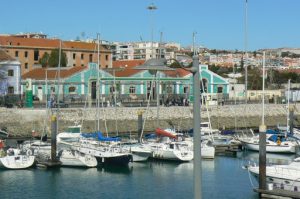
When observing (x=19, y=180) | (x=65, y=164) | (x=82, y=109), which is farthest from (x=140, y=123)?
(x=19, y=180)

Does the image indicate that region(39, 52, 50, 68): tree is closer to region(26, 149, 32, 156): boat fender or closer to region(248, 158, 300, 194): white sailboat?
region(26, 149, 32, 156): boat fender

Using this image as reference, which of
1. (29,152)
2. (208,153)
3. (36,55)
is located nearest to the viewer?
(29,152)

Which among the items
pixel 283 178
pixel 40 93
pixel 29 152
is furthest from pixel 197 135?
pixel 40 93

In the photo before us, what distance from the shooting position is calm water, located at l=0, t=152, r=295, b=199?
82.6 ft

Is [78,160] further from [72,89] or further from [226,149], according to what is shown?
[72,89]

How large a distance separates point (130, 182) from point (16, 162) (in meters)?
6.44

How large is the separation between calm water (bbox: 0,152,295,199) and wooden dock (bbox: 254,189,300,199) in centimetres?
155

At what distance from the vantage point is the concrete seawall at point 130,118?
44719mm

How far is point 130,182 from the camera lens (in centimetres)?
2811

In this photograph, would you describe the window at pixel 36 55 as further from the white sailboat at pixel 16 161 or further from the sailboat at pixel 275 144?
the white sailboat at pixel 16 161

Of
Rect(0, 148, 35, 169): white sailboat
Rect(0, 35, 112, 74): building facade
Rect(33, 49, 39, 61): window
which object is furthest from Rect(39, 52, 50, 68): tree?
Rect(0, 148, 35, 169): white sailboat

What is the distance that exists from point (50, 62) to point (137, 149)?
4851cm

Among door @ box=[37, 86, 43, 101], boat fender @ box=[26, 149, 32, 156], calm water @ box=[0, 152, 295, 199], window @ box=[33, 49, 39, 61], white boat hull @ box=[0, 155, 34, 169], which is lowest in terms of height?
calm water @ box=[0, 152, 295, 199]

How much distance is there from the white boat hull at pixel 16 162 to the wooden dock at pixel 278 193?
1300 centimetres
